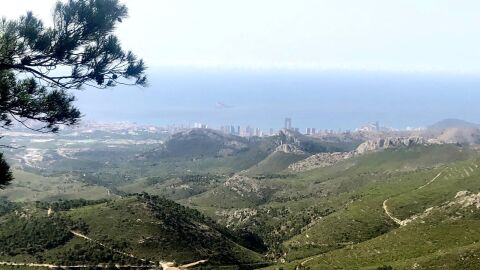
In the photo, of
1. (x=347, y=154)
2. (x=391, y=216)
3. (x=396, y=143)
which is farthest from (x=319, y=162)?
(x=391, y=216)

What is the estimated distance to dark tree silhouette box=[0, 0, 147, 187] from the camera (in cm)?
A: 1538

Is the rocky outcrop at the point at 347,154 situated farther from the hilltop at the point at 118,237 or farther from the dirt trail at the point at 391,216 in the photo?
the hilltop at the point at 118,237

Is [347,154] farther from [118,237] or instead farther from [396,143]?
[118,237]

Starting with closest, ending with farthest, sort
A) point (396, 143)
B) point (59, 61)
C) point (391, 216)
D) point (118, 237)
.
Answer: point (59, 61) → point (118, 237) → point (391, 216) → point (396, 143)

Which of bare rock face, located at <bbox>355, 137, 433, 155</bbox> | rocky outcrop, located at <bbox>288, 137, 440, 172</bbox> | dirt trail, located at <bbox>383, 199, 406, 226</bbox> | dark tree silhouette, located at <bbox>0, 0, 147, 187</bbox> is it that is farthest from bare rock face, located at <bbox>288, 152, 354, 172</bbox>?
dark tree silhouette, located at <bbox>0, 0, 147, 187</bbox>

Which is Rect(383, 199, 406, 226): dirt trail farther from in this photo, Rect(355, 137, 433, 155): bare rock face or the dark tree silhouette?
Rect(355, 137, 433, 155): bare rock face

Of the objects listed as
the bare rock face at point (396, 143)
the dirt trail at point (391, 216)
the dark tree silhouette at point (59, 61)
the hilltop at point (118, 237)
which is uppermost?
the dark tree silhouette at point (59, 61)

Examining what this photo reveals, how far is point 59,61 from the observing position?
16.6 meters

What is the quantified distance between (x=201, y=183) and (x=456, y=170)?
292 ft

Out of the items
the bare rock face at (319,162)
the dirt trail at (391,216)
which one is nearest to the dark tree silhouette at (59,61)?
the dirt trail at (391,216)

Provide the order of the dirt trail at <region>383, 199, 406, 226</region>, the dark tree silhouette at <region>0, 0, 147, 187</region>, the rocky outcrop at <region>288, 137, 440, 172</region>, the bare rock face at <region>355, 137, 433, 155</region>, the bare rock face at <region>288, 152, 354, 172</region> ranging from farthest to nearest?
the bare rock face at <region>288, 152, 354, 172</region> < the rocky outcrop at <region>288, 137, 440, 172</region> < the bare rock face at <region>355, 137, 433, 155</region> < the dirt trail at <region>383, 199, 406, 226</region> < the dark tree silhouette at <region>0, 0, 147, 187</region>

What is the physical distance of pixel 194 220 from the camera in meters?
86.8

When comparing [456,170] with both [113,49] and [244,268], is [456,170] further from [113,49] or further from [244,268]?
[113,49]

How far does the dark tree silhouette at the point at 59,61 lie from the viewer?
15.4m
